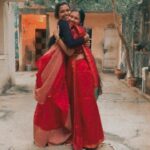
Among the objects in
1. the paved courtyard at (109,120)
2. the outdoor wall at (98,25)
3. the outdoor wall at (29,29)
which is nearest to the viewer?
the paved courtyard at (109,120)

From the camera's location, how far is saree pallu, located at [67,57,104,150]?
4707 millimetres

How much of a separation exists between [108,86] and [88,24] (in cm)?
564

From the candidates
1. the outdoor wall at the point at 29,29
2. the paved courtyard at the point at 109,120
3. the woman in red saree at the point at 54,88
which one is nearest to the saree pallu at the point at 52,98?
the woman in red saree at the point at 54,88

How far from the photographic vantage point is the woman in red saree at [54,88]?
185 inches

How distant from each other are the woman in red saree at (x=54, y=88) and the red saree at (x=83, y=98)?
110mm

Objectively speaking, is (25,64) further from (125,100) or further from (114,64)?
(125,100)

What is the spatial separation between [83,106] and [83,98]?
97 mm

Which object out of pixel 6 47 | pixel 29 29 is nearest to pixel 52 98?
pixel 6 47

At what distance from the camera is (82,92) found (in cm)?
471

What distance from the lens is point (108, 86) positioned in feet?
41.5

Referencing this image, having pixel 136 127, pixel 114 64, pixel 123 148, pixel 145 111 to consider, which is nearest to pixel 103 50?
pixel 114 64

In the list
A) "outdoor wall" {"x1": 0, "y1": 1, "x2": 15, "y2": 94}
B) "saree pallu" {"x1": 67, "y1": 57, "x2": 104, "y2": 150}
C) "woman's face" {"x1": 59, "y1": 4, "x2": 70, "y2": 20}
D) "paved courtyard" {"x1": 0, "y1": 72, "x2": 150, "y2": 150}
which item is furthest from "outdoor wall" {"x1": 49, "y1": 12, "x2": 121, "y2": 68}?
"saree pallu" {"x1": 67, "y1": 57, "x2": 104, "y2": 150}

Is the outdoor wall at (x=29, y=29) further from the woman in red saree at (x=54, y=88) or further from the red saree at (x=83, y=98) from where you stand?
the red saree at (x=83, y=98)

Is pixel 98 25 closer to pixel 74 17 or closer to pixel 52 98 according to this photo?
pixel 74 17
